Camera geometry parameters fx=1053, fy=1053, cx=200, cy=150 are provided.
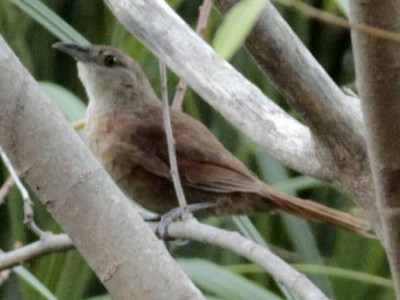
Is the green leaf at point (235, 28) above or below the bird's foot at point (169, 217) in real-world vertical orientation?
above

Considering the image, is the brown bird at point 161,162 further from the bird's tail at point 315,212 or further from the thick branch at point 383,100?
the thick branch at point 383,100

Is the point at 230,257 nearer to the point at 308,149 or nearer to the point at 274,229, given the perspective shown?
the point at 274,229

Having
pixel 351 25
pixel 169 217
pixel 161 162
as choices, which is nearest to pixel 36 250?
pixel 169 217

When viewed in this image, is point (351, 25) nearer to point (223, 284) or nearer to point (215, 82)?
point (215, 82)

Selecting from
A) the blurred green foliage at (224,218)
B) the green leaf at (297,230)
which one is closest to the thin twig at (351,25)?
the blurred green foliage at (224,218)

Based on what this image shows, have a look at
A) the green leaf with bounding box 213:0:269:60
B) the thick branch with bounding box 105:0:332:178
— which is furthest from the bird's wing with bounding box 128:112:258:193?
the green leaf with bounding box 213:0:269:60

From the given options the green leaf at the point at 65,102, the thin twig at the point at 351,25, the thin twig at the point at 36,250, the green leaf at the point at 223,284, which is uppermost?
the thin twig at the point at 351,25

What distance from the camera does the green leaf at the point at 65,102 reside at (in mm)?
2525

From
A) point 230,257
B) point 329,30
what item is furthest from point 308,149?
point 329,30

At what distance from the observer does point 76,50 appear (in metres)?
2.71

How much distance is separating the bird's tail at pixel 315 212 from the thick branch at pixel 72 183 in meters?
1.11

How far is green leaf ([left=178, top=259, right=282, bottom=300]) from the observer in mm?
2348

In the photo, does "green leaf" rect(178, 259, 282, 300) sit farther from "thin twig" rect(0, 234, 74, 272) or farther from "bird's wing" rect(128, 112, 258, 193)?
"thin twig" rect(0, 234, 74, 272)

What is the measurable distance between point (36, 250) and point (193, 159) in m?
1.15
